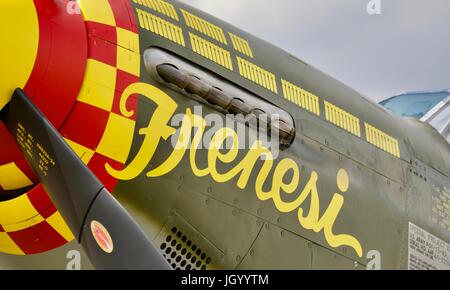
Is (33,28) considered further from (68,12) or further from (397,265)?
(397,265)

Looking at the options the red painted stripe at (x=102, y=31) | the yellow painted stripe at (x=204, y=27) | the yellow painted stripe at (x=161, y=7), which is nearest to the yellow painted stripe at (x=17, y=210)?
the red painted stripe at (x=102, y=31)

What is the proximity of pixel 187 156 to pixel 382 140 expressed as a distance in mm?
1946

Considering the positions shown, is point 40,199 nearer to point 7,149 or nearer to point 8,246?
point 7,149

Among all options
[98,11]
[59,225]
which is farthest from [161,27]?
A: [59,225]

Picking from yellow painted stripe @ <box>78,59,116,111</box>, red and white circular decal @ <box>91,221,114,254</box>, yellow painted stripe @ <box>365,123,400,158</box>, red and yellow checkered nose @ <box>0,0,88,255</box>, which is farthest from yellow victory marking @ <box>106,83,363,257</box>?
red and white circular decal @ <box>91,221,114,254</box>

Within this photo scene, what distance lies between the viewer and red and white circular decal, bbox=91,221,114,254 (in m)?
3.89

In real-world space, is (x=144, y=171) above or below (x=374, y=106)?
below

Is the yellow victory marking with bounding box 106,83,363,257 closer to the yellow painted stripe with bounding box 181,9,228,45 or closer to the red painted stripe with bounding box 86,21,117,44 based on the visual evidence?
the red painted stripe with bounding box 86,21,117,44

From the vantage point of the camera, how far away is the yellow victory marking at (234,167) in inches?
195

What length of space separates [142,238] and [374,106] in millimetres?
3220

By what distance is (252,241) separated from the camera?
550cm
